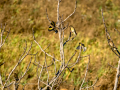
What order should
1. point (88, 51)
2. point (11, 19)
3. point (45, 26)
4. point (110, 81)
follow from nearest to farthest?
point (110, 81) < point (88, 51) < point (45, 26) < point (11, 19)

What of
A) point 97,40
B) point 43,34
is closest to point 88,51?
point 97,40

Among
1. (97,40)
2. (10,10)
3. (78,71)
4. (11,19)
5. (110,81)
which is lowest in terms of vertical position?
(110,81)

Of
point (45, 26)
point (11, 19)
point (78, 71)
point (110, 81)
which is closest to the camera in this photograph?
point (110, 81)

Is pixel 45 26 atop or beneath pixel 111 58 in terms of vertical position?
atop

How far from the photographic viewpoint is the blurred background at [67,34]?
431 centimetres

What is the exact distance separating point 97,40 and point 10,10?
11.3ft

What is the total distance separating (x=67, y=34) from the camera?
5273 millimetres

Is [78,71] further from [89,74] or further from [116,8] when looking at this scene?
[116,8]

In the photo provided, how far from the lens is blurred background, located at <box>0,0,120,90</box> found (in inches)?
170

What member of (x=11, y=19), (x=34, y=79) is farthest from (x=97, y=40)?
(x=11, y=19)

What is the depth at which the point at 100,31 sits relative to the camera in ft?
17.3

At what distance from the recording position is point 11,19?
19.5 feet

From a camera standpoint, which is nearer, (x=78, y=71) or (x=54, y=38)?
(x=78, y=71)

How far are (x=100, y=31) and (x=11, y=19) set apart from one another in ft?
10.2
